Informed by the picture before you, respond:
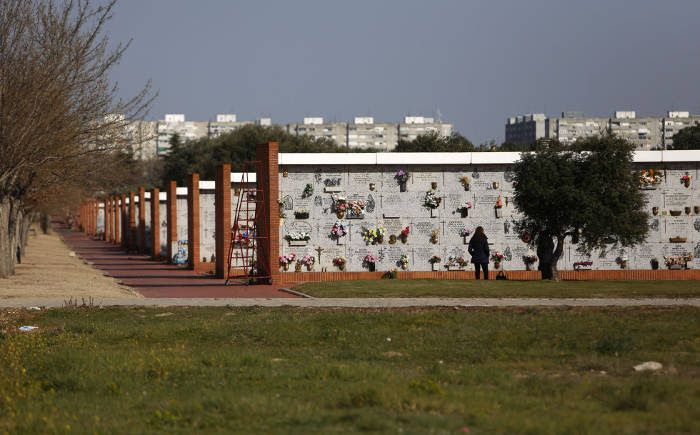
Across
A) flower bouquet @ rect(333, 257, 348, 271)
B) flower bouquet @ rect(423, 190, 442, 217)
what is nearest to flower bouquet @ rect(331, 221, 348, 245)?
flower bouquet @ rect(333, 257, 348, 271)

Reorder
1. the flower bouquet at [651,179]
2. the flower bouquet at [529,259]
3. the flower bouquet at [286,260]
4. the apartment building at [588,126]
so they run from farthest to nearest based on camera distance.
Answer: the apartment building at [588,126], the flower bouquet at [529,259], the flower bouquet at [651,179], the flower bouquet at [286,260]

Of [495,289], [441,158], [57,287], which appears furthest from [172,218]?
[495,289]

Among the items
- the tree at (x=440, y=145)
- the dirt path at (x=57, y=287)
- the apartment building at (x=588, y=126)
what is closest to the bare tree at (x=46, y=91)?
the dirt path at (x=57, y=287)

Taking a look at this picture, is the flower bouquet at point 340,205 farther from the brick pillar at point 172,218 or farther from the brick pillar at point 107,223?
the brick pillar at point 107,223

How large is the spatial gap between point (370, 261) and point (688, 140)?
54.1 meters

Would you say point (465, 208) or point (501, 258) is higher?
point (465, 208)

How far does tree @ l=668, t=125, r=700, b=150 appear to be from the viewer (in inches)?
2894

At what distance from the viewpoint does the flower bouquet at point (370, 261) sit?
29984 millimetres

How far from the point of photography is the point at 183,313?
17797 mm

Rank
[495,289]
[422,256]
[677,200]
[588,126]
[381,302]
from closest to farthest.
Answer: [381,302]
[495,289]
[422,256]
[677,200]
[588,126]

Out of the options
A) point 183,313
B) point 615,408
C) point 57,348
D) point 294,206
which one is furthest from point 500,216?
point 615,408

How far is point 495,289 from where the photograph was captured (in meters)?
22.0

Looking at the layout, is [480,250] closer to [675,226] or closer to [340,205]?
[340,205]

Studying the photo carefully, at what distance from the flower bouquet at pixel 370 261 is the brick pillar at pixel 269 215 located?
10.0 ft
